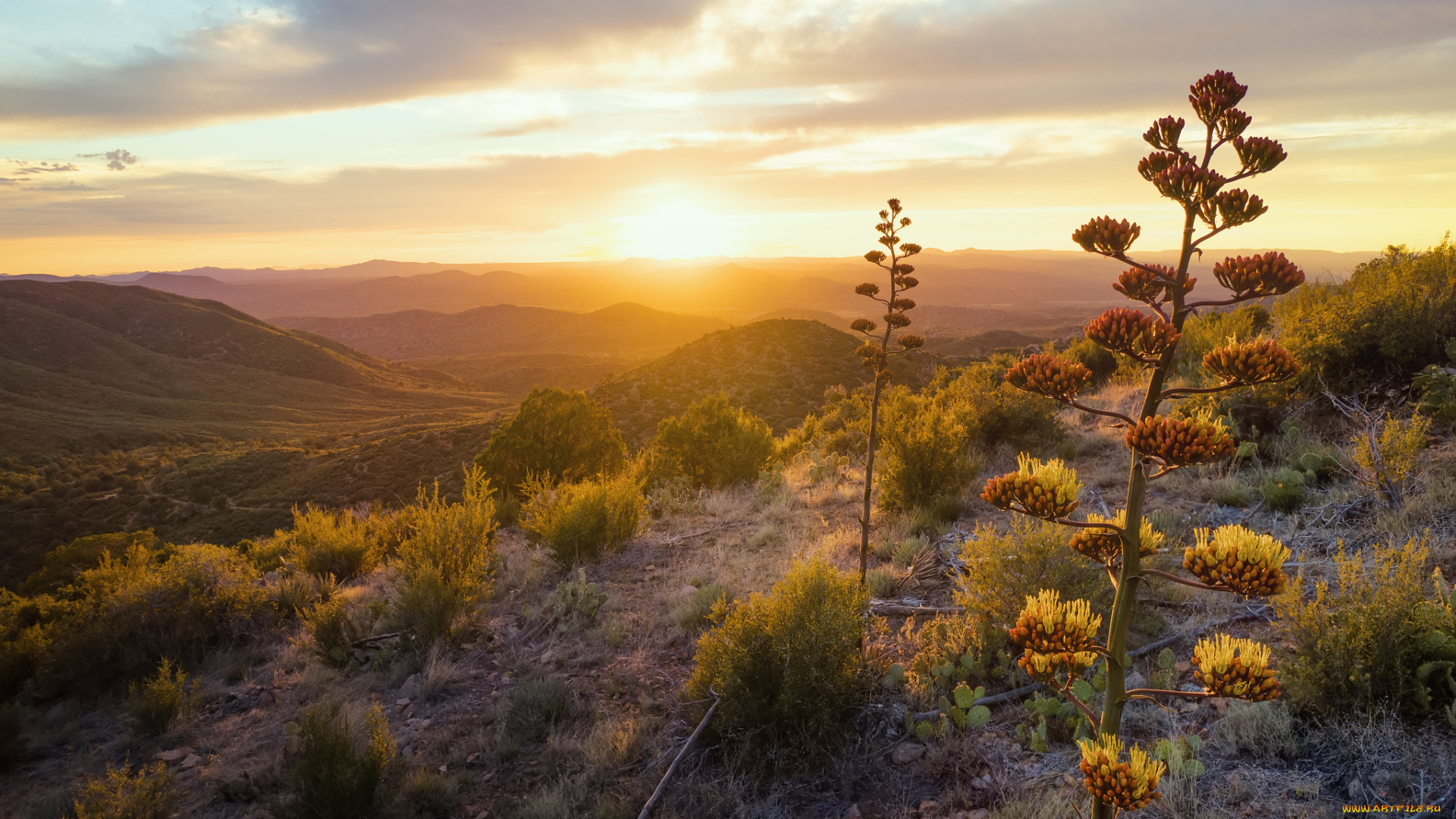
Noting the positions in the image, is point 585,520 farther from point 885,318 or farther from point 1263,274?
point 1263,274

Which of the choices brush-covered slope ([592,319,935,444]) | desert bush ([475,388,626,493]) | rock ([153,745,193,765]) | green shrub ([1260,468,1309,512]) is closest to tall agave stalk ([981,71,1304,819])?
green shrub ([1260,468,1309,512])

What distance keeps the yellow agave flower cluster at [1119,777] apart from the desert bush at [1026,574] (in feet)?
9.10

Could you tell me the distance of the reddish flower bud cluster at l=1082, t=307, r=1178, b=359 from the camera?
1.86 meters

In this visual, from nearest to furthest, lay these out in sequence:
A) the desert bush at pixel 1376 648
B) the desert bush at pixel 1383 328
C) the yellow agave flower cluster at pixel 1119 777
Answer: the yellow agave flower cluster at pixel 1119 777
the desert bush at pixel 1376 648
the desert bush at pixel 1383 328

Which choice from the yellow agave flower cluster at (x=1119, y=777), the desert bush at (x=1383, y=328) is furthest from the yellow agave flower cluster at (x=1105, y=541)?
the desert bush at (x=1383, y=328)

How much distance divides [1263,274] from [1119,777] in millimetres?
1503

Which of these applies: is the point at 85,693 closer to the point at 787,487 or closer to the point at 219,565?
the point at 219,565

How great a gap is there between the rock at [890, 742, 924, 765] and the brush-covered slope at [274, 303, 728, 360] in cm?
9773

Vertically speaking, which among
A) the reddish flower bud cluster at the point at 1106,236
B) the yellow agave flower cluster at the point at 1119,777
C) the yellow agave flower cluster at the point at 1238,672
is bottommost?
the yellow agave flower cluster at the point at 1119,777

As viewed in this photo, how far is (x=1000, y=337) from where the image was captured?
65688 mm

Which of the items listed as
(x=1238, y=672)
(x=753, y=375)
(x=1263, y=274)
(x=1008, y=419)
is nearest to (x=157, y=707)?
(x=1238, y=672)

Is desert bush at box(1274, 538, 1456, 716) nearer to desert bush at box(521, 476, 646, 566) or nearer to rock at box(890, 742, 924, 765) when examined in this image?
rock at box(890, 742, 924, 765)

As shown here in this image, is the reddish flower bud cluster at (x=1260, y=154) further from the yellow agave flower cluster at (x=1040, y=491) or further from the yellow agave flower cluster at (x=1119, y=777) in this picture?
the yellow agave flower cluster at (x=1119, y=777)

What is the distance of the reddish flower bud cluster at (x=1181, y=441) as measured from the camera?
1709 millimetres
